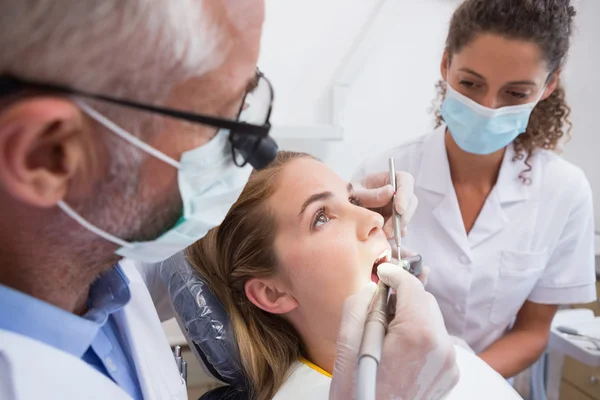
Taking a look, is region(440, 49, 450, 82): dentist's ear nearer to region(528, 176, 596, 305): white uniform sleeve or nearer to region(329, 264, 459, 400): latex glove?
region(528, 176, 596, 305): white uniform sleeve

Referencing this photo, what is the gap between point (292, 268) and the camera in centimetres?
119

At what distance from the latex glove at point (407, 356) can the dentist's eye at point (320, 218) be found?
1.12ft

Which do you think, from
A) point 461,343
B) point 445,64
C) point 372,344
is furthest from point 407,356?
point 445,64

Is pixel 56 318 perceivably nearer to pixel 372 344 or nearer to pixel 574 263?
pixel 372 344

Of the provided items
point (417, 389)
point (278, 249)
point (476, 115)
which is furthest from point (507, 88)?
point (417, 389)

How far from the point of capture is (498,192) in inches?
63.7

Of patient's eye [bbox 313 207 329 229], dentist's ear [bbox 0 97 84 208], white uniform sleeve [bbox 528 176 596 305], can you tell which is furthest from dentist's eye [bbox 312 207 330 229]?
white uniform sleeve [bbox 528 176 596 305]

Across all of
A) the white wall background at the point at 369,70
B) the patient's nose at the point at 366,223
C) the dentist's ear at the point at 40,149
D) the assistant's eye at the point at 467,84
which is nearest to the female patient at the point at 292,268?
the patient's nose at the point at 366,223

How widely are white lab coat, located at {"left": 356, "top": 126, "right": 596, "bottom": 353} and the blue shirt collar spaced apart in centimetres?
108

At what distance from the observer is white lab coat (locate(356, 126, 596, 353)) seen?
1.57 metres

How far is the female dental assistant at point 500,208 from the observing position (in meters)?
1.49

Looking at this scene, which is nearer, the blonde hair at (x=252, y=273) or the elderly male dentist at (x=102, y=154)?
the elderly male dentist at (x=102, y=154)

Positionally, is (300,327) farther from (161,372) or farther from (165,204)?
(165,204)

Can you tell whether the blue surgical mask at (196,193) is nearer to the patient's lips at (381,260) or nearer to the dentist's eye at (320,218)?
the dentist's eye at (320,218)
